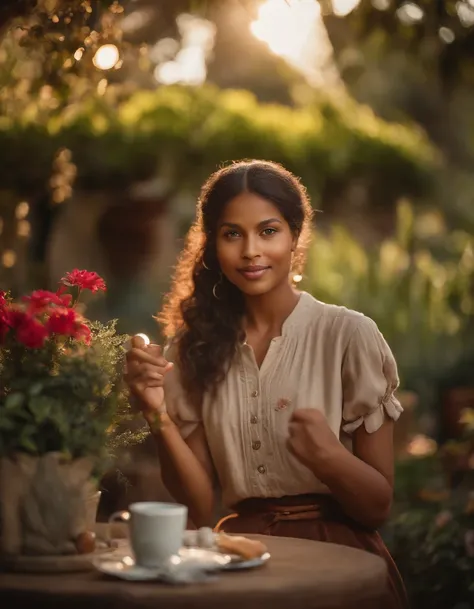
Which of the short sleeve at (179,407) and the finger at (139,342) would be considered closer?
the finger at (139,342)

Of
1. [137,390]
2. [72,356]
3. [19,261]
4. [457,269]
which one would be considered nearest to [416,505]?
[457,269]

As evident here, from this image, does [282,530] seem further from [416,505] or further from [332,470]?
[416,505]

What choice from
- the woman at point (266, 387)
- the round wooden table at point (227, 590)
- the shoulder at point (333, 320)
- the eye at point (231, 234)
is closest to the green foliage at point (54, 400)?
the round wooden table at point (227, 590)

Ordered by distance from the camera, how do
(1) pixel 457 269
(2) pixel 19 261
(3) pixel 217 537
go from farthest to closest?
1. (1) pixel 457 269
2. (2) pixel 19 261
3. (3) pixel 217 537

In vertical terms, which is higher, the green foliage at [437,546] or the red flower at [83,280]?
the red flower at [83,280]

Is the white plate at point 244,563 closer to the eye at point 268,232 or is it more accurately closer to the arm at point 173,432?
the arm at point 173,432

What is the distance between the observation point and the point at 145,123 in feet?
26.0

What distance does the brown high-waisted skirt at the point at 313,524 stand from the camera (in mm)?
3221

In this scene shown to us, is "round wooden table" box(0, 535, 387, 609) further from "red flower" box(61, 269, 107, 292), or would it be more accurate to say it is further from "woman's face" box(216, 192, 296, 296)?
"woman's face" box(216, 192, 296, 296)

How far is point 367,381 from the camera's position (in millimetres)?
3275

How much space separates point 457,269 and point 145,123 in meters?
2.27

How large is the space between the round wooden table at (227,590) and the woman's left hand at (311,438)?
470mm

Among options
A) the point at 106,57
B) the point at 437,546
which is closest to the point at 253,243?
the point at 106,57

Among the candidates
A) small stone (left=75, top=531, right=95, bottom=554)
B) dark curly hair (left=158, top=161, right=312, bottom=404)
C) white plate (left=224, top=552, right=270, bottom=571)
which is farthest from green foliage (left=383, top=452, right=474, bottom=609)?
small stone (left=75, top=531, right=95, bottom=554)
